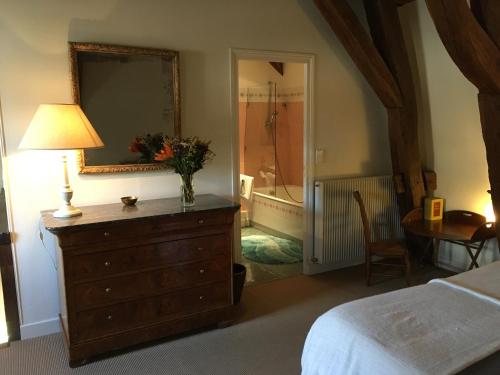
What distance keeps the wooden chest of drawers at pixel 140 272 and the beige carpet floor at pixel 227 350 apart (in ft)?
0.33

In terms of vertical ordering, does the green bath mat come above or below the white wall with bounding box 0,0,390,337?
below

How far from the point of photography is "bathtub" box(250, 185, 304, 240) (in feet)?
15.9

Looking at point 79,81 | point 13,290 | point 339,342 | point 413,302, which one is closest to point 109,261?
point 13,290

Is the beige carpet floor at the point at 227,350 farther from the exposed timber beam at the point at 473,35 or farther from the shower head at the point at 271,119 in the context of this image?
Answer: the shower head at the point at 271,119

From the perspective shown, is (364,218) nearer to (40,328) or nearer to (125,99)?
(125,99)

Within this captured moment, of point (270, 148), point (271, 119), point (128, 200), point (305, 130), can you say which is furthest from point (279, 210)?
point (128, 200)

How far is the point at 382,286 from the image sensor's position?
365 centimetres

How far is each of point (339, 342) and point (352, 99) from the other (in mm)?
2850

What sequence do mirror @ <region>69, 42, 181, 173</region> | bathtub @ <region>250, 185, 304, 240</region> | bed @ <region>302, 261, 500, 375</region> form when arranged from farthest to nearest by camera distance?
bathtub @ <region>250, 185, 304, 240</region>, mirror @ <region>69, 42, 181, 173</region>, bed @ <region>302, 261, 500, 375</region>

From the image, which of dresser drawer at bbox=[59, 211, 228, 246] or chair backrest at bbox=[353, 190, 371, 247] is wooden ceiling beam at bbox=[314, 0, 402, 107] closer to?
chair backrest at bbox=[353, 190, 371, 247]

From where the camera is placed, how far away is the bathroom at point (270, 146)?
5266 mm

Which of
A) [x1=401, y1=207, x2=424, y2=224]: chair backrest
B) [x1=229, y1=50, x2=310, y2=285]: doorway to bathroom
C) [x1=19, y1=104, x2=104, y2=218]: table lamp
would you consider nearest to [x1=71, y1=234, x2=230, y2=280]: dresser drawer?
[x1=19, y1=104, x2=104, y2=218]: table lamp

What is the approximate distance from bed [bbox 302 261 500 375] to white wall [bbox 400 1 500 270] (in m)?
1.99

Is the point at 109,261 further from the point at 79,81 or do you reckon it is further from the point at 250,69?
the point at 250,69
